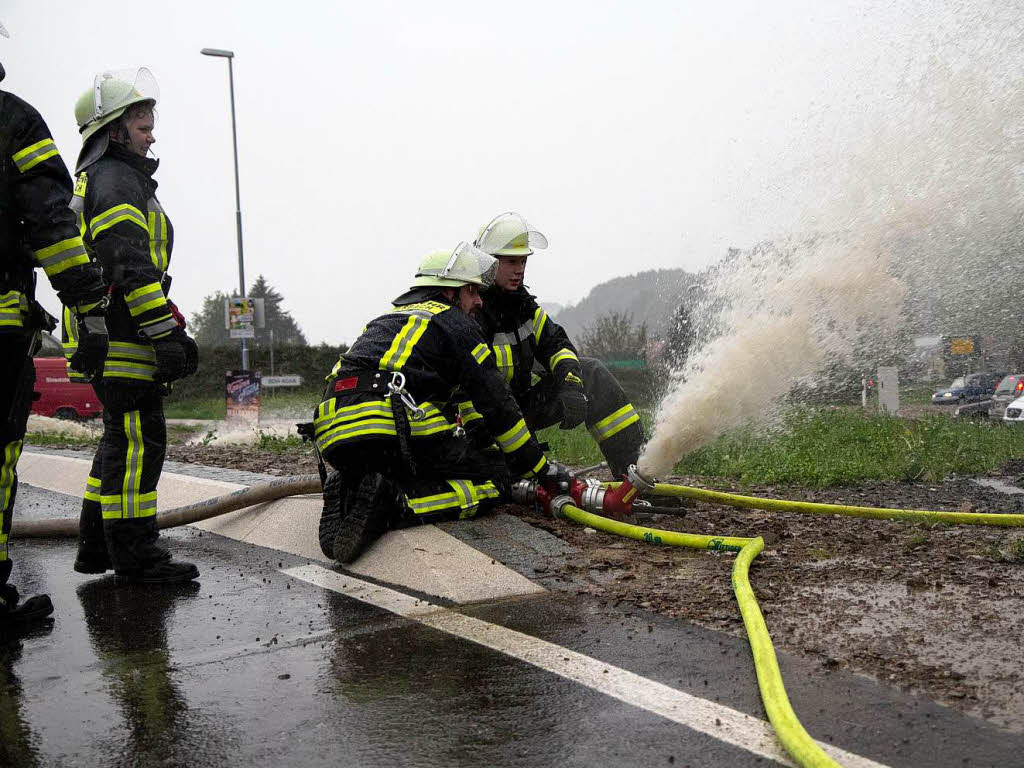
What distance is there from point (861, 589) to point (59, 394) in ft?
74.2

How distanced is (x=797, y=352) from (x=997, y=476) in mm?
3229

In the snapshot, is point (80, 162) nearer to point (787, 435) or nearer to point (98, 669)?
point (98, 669)

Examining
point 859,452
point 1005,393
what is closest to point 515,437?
point 859,452

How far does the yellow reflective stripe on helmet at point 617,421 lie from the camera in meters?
6.21

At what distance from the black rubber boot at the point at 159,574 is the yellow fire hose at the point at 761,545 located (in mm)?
1996

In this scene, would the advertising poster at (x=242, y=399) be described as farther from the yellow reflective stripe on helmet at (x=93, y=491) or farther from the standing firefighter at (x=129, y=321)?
the standing firefighter at (x=129, y=321)

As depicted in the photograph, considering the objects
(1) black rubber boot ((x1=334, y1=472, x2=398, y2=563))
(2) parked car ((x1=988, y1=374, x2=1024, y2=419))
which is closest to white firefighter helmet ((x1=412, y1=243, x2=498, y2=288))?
(1) black rubber boot ((x1=334, y1=472, x2=398, y2=563))

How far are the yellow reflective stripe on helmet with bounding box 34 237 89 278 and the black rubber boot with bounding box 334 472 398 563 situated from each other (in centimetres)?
171

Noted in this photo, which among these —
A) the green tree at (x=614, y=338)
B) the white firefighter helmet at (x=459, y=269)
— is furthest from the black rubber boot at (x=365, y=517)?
the green tree at (x=614, y=338)

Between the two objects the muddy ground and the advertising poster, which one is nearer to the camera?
the muddy ground

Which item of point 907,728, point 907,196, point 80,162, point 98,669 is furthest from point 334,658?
point 907,196

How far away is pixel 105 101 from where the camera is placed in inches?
191

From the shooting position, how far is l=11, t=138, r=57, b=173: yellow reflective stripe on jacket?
158 inches

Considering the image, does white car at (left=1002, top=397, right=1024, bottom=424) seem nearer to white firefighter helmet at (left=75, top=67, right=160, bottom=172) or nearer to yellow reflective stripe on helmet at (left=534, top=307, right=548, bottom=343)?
yellow reflective stripe on helmet at (left=534, top=307, right=548, bottom=343)
